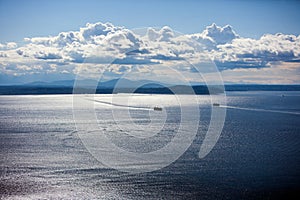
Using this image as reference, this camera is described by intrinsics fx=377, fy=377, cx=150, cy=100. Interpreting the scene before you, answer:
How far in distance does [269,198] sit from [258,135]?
21.2 m

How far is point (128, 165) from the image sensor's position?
25.8 meters

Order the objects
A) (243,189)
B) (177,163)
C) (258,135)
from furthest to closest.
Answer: (258,135) < (177,163) < (243,189)

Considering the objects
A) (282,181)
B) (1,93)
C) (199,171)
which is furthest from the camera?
(1,93)

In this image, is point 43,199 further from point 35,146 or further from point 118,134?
point 118,134

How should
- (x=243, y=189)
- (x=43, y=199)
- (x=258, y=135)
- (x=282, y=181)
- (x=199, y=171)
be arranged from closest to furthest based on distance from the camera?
(x=43, y=199)
(x=243, y=189)
(x=282, y=181)
(x=199, y=171)
(x=258, y=135)

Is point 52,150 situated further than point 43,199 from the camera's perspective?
Yes

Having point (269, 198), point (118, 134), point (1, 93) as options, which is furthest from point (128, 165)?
point (1, 93)

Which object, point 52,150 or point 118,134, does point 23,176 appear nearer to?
point 52,150

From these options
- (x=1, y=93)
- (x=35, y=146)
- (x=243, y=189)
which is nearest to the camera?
(x=243, y=189)

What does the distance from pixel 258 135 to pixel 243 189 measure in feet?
66.4

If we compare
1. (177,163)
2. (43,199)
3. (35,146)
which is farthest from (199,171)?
(35,146)

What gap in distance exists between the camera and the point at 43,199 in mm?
19328

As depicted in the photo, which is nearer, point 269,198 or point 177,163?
point 269,198

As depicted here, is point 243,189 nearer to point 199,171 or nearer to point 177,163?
point 199,171
